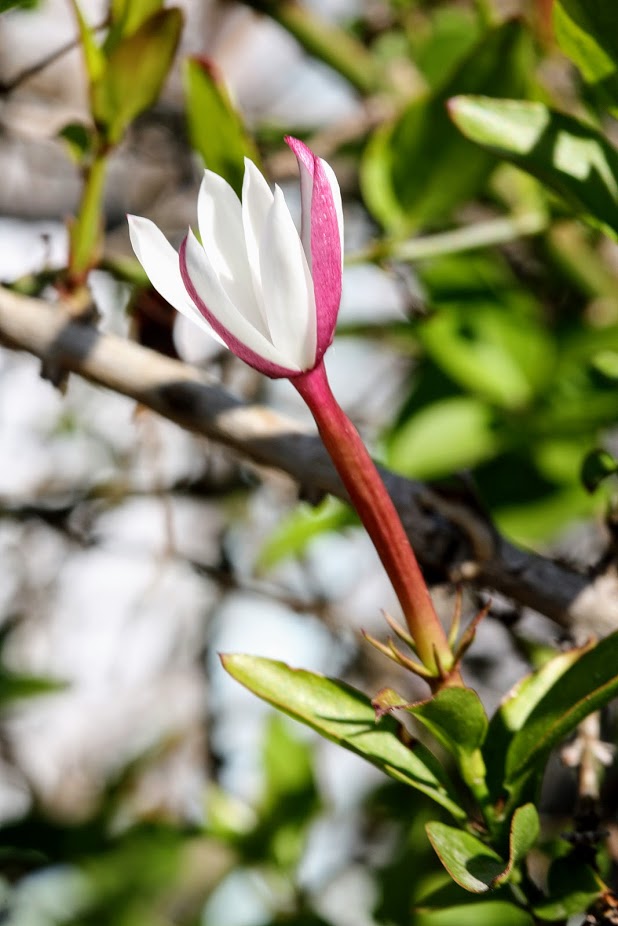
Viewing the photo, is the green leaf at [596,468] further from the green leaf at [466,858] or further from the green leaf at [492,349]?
the green leaf at [492,349]

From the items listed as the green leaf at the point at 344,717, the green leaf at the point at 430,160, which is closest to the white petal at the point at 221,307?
the green leaf at the point at 344,717

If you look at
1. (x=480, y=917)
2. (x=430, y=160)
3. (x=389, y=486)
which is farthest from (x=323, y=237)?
(x=480, y=917)

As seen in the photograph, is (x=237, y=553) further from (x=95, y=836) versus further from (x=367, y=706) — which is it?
(x=367, y=706)

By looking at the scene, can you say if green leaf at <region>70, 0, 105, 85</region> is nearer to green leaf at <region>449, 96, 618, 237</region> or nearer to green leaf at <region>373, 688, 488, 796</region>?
green leaf at <region>449, 96, 618, 237</region>

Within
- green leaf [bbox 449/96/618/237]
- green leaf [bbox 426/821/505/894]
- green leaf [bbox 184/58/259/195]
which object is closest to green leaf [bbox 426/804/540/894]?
green leaf [bbox 426/821/505/894]

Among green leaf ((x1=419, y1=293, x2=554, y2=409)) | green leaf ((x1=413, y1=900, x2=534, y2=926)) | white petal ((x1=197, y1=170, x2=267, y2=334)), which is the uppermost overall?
white petal ((x1=197, y1=170, x2=267, y2=334))

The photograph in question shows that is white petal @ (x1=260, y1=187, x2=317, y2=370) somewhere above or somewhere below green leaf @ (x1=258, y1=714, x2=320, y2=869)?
above
